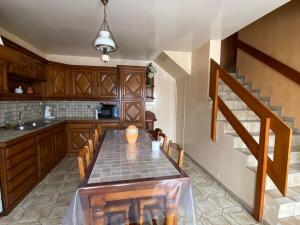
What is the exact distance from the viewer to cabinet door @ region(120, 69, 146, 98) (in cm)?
410

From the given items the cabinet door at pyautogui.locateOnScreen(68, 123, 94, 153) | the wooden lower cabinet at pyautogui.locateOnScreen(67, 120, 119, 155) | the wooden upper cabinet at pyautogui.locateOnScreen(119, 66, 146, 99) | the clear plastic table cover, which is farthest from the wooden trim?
the cabinet door at pyautogui.locateOnScreen(68, 123, 94, 153)

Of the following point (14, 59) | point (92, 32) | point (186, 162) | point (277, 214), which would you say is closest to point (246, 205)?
point (277, 214)

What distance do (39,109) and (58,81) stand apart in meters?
0.78

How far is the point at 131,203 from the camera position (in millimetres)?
1541

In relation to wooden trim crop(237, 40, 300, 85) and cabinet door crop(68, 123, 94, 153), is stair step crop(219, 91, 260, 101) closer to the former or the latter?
wooden trim crop(237, 40, 300, 85)

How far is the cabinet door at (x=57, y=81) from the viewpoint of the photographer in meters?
3.85

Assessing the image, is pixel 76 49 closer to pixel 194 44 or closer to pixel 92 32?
pixel 92 32

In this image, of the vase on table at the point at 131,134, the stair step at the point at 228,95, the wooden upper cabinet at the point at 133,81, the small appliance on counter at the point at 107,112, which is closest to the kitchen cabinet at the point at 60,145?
the small appliance on counter at the point at 107,112

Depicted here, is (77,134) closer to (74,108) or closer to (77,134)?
(77,134)

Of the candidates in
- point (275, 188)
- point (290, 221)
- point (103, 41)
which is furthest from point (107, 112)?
point (290, 221)

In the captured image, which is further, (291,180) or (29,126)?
(29,126)

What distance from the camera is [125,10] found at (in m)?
2.17

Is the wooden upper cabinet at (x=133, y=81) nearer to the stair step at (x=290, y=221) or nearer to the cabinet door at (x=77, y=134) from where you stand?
the cabinet door at (x=77, y=134)

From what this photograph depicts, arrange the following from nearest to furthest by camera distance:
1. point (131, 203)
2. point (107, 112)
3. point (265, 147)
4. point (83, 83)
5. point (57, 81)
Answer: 1. point (131, 203)
2. point (265, 147)
3. point (57, 81)
4. point (83, 83)
5. point (107, 112)
